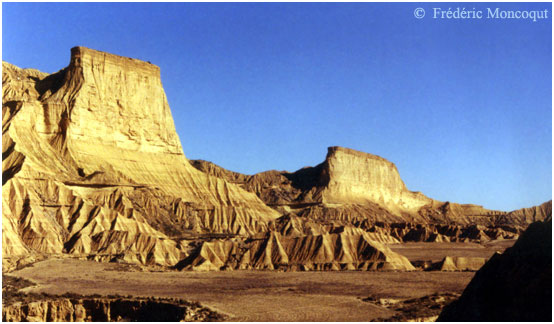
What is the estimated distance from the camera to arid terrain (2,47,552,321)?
51.6m

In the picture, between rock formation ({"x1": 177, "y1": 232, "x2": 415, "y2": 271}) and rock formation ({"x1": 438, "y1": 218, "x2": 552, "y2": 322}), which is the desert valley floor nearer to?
rock formation ({"x1": 177, "y1": 232, "x2": 415, "y2": 271})

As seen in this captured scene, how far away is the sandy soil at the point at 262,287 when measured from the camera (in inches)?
1956

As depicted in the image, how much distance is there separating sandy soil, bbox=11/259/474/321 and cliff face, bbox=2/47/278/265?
1186cm

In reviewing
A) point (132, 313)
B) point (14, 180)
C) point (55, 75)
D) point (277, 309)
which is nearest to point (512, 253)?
point (277, 309)

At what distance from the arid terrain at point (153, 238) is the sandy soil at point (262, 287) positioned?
177 mm

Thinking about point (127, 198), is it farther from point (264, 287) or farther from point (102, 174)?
point (264, 287)

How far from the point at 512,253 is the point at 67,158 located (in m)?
96.9

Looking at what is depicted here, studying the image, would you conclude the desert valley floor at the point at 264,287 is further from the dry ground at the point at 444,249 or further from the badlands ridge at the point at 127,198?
the dry ground at the point at 444,249

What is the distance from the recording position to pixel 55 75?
13888 centimetres

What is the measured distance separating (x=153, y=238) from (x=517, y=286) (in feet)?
238

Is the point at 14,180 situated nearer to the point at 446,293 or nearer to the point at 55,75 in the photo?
the point at 55,75

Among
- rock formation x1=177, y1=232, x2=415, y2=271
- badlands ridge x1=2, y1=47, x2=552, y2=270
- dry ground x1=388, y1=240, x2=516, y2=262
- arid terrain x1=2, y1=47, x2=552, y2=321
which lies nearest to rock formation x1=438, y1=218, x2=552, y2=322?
arid terrain x1=2, y1=47, x2=552, y2=321

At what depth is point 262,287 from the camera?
6581 cm

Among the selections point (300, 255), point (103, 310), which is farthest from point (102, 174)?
point (103, 310)
